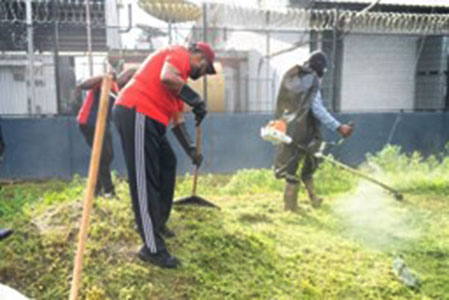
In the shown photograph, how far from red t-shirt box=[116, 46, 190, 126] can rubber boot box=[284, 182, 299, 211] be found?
2658 millimetres

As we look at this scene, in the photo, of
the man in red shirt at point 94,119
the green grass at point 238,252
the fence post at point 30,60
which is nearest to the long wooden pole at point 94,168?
the green grass at point 238,252

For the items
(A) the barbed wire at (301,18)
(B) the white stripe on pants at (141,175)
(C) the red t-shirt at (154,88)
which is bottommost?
(B) the white stripe on pants at (141,175)

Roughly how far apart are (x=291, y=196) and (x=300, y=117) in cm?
107

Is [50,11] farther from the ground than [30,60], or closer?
farther from the ground

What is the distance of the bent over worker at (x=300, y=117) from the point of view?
521 cm

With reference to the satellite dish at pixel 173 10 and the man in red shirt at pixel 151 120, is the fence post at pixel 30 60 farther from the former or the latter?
the man in red shirt at pixel 151 120

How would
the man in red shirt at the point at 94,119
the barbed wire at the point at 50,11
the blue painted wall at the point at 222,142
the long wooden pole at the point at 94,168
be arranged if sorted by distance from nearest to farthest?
the long wooden pole at the point at 94,168 < the man in red shirt at the point at 94,119 < the barbed wire at the point at 50,11 < the blue painted wall at the point at 222,142

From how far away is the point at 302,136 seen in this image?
5.29 m

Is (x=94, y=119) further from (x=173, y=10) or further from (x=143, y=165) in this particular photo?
(x=173, y=10)

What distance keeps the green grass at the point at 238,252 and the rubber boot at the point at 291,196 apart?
A: 14 centimetres

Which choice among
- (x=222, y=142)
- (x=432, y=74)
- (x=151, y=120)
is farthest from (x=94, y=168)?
(x=432, y=74)

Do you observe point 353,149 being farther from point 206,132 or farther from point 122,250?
point 122,250

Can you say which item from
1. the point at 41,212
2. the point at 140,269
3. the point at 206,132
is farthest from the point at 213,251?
the point at 206,132

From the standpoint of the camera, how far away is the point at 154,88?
3.11 m
